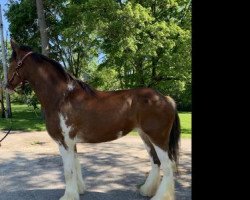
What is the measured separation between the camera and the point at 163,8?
1964 cm

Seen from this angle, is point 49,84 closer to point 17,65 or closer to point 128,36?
point 17,65

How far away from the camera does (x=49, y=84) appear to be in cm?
530

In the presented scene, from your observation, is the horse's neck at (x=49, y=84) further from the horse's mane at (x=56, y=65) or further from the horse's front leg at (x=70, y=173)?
the horse's front leg at (x=70, y=173)

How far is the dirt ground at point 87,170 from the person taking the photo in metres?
5.81

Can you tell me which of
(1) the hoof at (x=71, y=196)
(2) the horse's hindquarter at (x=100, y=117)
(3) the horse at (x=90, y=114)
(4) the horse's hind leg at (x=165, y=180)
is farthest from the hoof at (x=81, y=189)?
(4) the horse's hind leg at (x=165, y=180)

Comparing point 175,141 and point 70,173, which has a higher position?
point 175,141

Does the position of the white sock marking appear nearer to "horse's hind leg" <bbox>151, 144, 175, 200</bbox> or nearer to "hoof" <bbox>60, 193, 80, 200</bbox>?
"hoof" <bbox>60, 193, 80, 200</bbox>

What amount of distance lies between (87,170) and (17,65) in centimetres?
290

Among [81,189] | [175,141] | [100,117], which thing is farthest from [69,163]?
[175,141]

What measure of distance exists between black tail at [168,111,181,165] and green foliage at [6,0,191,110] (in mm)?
10720
